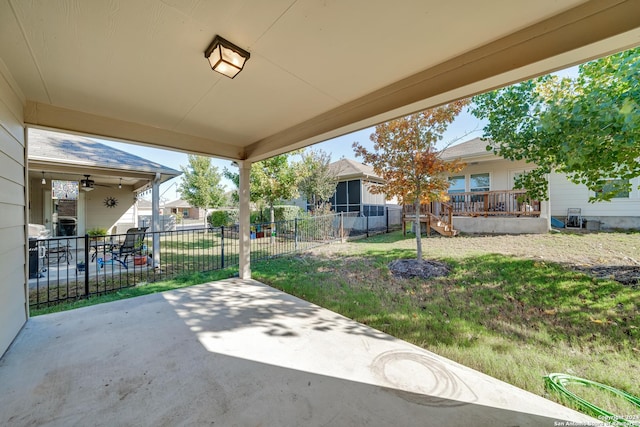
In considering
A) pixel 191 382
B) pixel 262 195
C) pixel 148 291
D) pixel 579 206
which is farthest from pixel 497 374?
pixel 579 206

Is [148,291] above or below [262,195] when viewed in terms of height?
below

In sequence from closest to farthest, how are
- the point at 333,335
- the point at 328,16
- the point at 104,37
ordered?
the point at 328,16 → the point at 104,37 → the point at 333,335

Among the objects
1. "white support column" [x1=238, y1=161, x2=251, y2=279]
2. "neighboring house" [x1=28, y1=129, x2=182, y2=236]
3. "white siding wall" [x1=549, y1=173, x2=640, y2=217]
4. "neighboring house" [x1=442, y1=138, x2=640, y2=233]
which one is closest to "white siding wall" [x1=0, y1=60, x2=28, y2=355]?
"white support column" [x1=238, y1=161, x2=251, y2=279]

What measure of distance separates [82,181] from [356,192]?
10400 millimetres

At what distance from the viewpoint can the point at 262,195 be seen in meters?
10.4

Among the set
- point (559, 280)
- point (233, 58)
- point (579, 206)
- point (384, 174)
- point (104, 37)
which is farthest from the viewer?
point (579, 206)

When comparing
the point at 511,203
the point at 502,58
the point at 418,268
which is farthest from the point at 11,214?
the point at 511,203

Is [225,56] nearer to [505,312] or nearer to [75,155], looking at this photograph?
[505,312]

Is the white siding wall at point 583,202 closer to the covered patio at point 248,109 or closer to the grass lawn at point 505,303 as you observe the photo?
the grass lawn at point 505,303

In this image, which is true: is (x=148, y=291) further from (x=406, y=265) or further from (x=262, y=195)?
(x=262, y=195)

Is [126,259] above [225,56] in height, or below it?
below

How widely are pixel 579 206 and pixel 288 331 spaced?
12190 millimetres

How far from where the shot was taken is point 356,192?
12406 millimetres

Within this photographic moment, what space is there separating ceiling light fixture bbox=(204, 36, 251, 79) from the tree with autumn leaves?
159 inches
